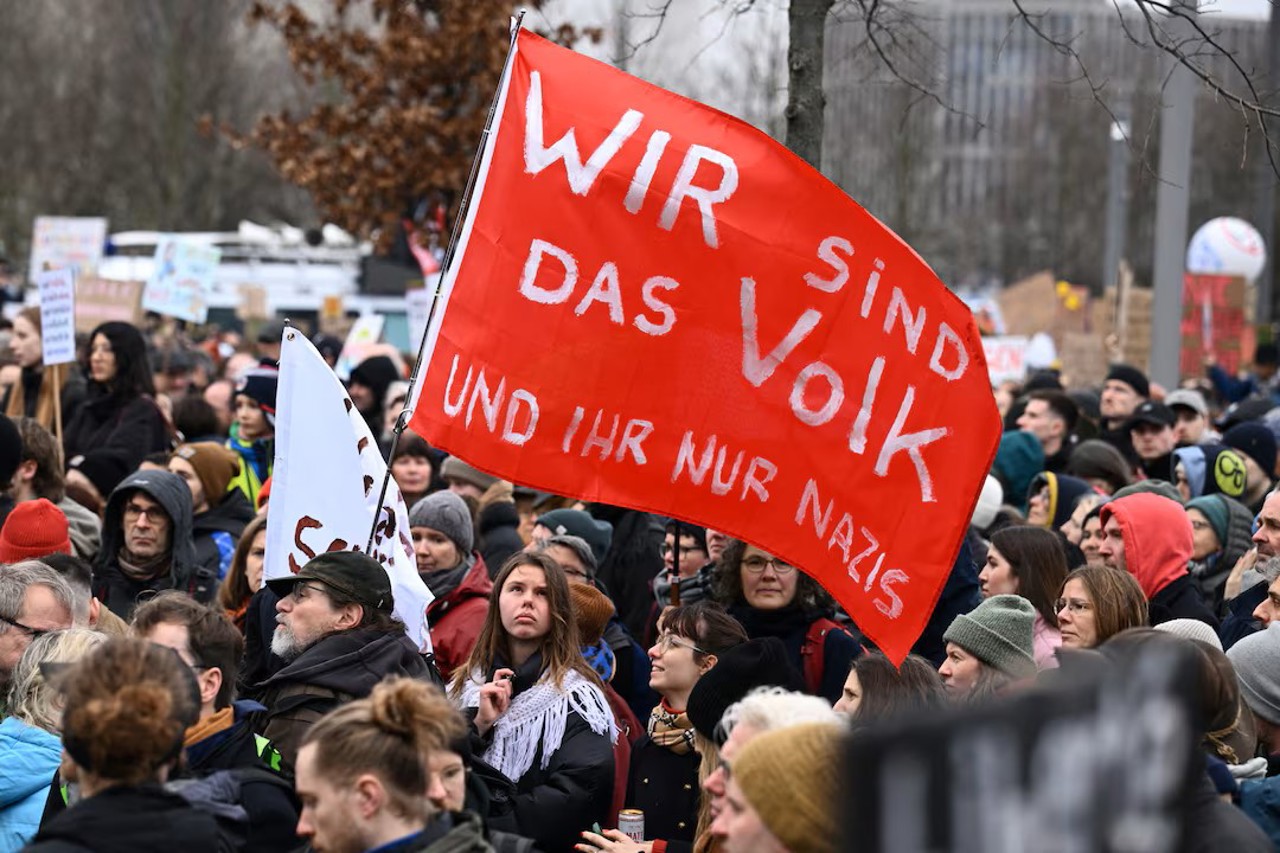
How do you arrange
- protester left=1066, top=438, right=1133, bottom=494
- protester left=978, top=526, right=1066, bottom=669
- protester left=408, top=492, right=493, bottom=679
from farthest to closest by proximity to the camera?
protester left=1066, top=438, right=1133, bottom=494, protester left=408, top=492, right=493, bottom=679, protester left=978, top=526, right=1066, bottom=669

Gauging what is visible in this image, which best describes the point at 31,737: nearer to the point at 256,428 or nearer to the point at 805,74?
the point at 805,74

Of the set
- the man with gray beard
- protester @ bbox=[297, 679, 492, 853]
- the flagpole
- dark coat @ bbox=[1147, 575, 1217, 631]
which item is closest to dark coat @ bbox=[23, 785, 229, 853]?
protester @ bbox=[297, 679, 492, 853]

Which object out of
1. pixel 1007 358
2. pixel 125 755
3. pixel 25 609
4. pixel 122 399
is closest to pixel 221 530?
pixel 122 399

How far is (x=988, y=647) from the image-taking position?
18.6ft

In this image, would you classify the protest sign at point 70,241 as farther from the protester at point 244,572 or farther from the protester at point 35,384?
the protester at point 244,572

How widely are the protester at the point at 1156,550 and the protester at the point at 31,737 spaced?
3893 mm

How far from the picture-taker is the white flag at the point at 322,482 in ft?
20.2

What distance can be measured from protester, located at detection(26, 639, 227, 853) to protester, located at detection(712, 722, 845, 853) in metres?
1.17

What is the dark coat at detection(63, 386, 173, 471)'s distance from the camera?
10.1m

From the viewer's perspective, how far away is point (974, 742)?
2.25 meters

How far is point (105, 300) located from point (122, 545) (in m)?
9.29

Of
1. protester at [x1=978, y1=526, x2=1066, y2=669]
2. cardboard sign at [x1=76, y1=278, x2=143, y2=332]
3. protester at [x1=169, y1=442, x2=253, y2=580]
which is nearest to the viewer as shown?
protester at [x1=978, y1=526, x2=1066, y2=669]

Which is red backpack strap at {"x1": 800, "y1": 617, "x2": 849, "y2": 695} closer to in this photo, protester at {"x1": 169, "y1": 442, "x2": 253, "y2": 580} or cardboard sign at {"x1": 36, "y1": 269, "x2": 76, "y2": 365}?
protester at {"x1": 169, "y1": 442, "x2": 253, "y2": 580}

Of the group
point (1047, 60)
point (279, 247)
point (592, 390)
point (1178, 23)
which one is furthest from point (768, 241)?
point (1047, 60)
